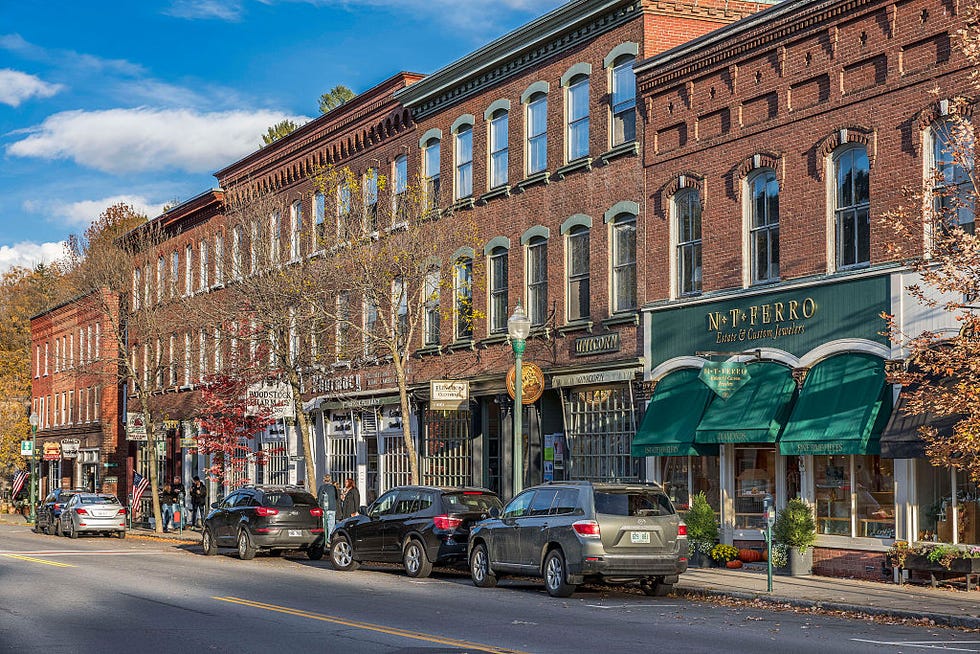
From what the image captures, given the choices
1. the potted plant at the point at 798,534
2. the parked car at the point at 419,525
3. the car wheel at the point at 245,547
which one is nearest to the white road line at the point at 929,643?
the potted plant at the point at 798,534

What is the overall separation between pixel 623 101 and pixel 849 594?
1284 centimetres

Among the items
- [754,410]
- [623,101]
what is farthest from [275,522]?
[623,101]

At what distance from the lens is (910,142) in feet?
69.5

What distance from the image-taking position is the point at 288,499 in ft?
94.1

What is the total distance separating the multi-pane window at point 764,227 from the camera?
24219 mm

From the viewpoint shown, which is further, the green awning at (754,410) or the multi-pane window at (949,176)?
the green awning at (754,410)

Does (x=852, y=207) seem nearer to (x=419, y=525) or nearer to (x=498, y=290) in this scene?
(x=419, y=525)

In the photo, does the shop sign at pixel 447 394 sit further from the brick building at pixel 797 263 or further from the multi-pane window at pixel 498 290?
the brick building at pixel 797 263

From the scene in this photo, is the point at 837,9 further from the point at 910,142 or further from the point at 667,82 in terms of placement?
the point at 667,82

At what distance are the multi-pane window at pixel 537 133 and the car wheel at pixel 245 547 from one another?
10406mm

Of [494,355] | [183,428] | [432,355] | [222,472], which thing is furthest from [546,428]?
[183,428]

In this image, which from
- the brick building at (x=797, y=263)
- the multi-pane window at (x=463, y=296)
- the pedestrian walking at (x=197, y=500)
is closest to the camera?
the brick building at (x=797, y=263)

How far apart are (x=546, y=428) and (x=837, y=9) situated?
38.2 ft

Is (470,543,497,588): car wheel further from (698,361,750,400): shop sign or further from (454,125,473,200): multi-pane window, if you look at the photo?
(454,125,473,200): multi-pane window
